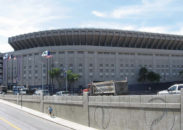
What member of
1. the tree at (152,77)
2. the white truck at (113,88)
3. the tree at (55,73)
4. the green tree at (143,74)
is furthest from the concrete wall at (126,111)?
the green tree at (143,74)

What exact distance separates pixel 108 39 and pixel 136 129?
79300mm

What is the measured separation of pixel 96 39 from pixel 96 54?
22.9ft

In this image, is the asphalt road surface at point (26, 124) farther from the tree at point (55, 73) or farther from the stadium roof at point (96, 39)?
the stadium roof at point (96, 39)

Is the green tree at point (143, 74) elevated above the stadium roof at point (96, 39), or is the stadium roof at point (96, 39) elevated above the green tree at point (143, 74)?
the stadium roof at point (96, 39)

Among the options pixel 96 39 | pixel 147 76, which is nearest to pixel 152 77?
pixel 147 76

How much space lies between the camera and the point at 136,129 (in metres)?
18.4

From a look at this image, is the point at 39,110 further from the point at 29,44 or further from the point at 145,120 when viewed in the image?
the point at 29,44

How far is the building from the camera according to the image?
301 ft

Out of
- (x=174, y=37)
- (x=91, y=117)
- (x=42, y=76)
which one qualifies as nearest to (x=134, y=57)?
(x=174, y=37)

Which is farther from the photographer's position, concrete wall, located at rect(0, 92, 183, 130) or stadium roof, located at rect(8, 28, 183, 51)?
stadium roof, located at rect(8, 28, 183, 51)

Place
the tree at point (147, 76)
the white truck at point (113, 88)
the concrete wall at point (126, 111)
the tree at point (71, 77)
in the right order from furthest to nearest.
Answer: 1. the tree at point (147, 76)
2. the tree at point (71, 77)
3. the white truck at point (113, 88)
4. the concrete wall at point (126, 111)

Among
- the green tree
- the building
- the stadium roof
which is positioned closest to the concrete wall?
the building

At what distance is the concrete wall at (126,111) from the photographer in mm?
15422

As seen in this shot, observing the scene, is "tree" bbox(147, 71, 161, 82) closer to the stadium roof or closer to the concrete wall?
the stadium roof
